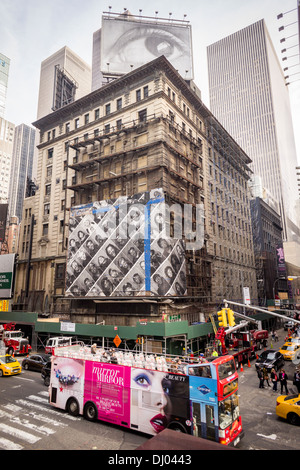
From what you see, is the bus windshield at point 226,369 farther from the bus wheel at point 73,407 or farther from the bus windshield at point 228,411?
the bus wheel at point 73,407

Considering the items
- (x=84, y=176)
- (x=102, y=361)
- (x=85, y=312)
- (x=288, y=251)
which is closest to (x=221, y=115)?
(x=288, y=251)

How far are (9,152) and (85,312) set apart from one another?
157 m

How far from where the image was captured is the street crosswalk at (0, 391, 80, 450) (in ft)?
36.6

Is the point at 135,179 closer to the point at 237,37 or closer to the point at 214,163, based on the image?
the point at 214,163

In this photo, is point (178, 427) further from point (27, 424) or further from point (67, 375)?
point (27, 424)

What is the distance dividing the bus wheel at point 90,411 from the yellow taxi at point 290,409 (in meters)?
8.66

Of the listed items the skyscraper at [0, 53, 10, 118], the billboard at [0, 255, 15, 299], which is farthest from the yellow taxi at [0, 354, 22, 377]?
the skyscraper at [0, 53, 10, 118]

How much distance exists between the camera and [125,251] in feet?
102

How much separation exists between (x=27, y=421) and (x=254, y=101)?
6947 inches

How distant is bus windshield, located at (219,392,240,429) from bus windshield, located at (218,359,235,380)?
2.50ft

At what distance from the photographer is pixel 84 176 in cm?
3869

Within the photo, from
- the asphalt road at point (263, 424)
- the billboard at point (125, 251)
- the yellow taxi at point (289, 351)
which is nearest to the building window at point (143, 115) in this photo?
the billboard at point (125, 251)

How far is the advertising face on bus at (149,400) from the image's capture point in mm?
11297

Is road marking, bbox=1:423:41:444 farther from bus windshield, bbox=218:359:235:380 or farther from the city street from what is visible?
bus windshield, bbox=218:359:235:380
